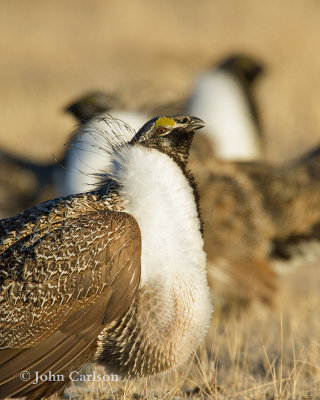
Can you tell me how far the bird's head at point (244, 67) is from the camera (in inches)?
311

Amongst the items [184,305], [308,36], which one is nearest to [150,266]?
[184,305]

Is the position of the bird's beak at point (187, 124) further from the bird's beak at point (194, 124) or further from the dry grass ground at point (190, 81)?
the dry grass ground at point (190, 81)

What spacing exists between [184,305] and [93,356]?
1.17ft

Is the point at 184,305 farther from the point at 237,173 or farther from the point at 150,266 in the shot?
the point at 237,173

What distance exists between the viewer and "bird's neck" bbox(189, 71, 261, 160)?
7.12m

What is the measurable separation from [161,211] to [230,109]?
16.9ft

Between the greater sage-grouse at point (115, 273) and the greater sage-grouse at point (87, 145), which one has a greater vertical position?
the greater sage-grouse at point (87, 145)

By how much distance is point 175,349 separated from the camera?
2.48m

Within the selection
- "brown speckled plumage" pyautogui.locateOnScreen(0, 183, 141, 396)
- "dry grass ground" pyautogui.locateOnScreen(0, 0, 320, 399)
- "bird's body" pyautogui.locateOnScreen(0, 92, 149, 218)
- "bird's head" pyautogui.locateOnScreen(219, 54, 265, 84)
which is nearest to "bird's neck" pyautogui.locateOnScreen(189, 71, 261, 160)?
"bird's head" pyautogui.locateOnScreen(219, 54, 265, 84)

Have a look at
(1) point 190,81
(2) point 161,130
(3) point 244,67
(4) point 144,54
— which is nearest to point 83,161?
(2) point 161,130

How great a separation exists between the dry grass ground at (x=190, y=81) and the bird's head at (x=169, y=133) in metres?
0.92

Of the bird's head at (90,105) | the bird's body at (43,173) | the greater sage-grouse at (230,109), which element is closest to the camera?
the bird's body at (43,173)

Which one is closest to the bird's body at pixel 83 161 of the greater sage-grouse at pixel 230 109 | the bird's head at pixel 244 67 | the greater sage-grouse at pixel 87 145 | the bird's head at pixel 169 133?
the greater sage-grouse at pixel 87 145

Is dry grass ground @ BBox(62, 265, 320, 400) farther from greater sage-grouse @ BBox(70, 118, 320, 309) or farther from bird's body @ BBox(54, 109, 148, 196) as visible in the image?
bird's body @ BBox(54, 109, 148, 196)
